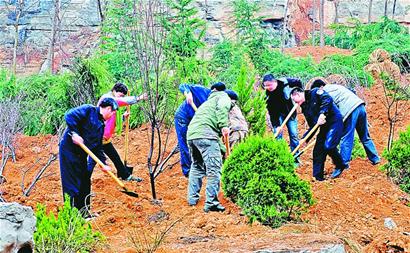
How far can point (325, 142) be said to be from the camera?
8719 mm

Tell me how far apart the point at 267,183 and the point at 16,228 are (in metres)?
2.97

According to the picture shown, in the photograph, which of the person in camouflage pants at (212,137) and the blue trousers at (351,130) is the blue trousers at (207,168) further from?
the blue trousers at (351,130)

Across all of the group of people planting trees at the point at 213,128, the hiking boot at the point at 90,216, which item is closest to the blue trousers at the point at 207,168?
the group of people planting trees at the point at 213,128

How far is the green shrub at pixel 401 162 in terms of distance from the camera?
8516 millimetres

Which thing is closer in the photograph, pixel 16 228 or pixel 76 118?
pixel 16 228

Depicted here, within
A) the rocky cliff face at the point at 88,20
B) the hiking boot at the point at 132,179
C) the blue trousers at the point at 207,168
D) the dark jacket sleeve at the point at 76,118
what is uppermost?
the dark jacket sleeve at the point at 76,118

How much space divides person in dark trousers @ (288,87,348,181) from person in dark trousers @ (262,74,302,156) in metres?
0.61

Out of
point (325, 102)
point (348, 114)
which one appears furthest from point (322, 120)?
point (348, 114)

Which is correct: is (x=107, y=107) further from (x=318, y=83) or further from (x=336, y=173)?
(x=336, y=173)

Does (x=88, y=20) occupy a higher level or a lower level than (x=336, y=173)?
lower

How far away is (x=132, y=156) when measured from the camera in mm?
11641

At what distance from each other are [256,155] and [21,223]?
3.01 metres

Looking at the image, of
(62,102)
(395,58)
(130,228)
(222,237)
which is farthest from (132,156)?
(395,58)

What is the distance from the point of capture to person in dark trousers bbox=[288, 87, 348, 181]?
338 inches
